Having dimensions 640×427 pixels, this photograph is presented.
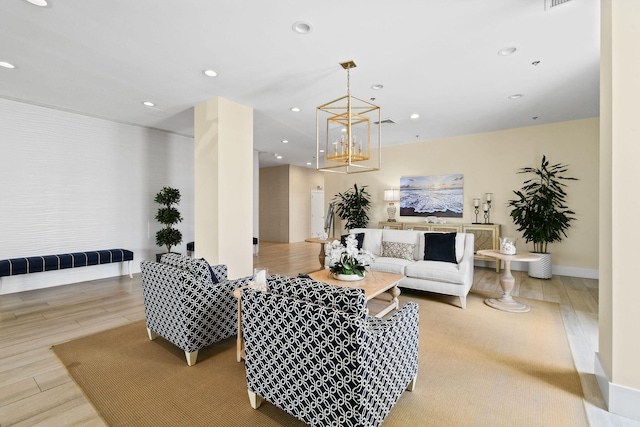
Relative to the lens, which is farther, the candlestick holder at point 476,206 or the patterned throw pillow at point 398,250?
the candlestick holder at point 476,206

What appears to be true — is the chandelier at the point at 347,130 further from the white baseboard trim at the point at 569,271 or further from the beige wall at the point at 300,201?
the white baseboard trim at the point at 569,271

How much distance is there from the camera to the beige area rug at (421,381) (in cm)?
187

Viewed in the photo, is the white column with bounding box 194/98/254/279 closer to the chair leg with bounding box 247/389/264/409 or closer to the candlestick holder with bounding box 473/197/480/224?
the chair leg with bounding box 247/389/264/409

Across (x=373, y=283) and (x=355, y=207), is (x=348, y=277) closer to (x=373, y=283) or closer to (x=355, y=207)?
(x=373, y=283)

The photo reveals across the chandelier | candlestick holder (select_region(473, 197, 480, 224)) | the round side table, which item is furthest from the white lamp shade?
the round side table

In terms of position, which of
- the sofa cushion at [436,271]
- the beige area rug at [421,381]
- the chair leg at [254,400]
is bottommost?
the beige area rug at [421,381]

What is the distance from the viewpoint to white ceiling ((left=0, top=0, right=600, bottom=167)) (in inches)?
99.7

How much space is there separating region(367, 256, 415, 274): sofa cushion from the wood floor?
2.87ft

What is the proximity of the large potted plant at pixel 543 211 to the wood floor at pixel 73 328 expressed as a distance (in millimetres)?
541

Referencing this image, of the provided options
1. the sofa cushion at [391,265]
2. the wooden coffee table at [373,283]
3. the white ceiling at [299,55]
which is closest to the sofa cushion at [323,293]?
the wooden coffee table at [373,283]

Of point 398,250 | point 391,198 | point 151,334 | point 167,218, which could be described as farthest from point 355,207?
point 151,334

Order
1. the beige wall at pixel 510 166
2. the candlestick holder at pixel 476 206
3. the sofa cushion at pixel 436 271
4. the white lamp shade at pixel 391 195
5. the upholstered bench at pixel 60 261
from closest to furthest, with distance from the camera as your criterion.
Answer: the sofa cushion at pixel 436 271 → the upholstered bench at pixel 60 261 → the beige wall at pixel 510 166 → the candlestick holder at pixel 476 206 → the white lamp shade at pixel 391 195

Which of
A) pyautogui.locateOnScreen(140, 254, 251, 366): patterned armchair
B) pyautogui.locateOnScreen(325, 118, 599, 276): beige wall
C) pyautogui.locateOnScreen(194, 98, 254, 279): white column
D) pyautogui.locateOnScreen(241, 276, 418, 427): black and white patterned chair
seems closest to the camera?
pyautogui.locateOnScreen(241, 276, 418, 427): black and white patterned chair

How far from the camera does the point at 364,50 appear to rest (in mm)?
3146
